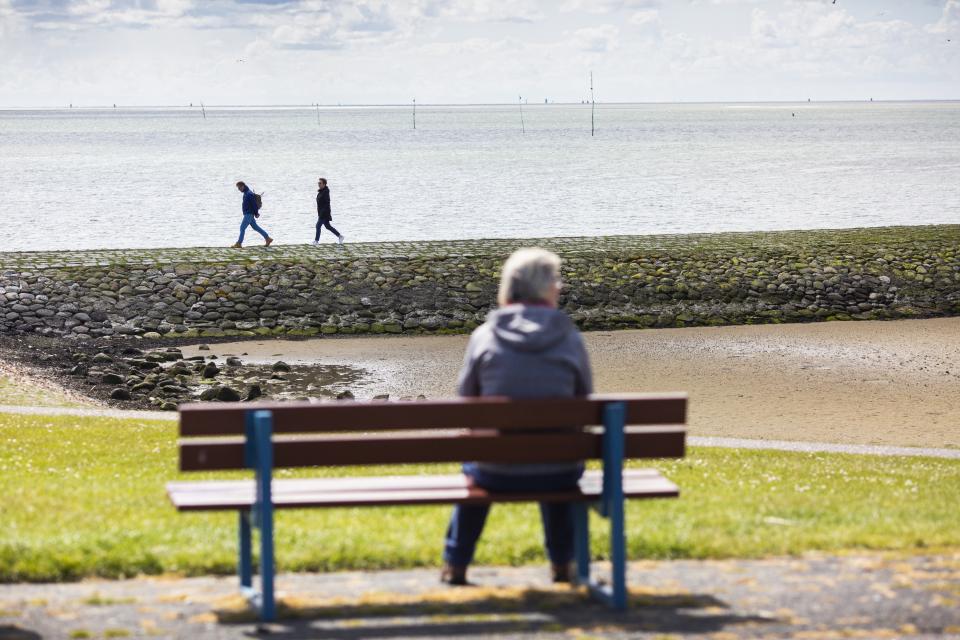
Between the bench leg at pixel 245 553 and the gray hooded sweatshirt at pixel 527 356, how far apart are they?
3.42 feet

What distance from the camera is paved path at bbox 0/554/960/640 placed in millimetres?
5074

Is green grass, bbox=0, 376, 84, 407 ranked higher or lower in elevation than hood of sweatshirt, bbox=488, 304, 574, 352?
lower

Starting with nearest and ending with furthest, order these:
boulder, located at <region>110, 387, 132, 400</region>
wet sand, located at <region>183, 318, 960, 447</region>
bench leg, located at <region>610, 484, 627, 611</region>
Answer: bench leg, located at <region>610, 484, 627, 611</region> < wet sand, located at <region>183, 318, 960, 447</region> < boulder, located at <region>110, 387, 132, 400</region>

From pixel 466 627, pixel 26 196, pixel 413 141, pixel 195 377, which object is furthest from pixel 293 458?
pixel 413 141

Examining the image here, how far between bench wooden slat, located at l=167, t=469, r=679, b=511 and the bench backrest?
0.57ft

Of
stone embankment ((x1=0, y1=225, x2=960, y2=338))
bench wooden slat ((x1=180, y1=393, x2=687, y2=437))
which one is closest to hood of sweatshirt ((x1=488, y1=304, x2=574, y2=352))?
bench wooden slat ((x1=180, y1=393, x2=687, y2=437))

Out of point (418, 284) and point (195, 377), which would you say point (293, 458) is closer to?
point (195, 377)

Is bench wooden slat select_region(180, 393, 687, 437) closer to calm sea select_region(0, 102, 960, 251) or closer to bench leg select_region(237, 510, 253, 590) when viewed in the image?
bench leg select_region(237, 510, 253, 590)

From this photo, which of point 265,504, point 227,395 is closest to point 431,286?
point 227,395

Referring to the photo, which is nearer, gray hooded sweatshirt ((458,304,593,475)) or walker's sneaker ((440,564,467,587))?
gray hooded sweatshirt ((458,304,593,475))

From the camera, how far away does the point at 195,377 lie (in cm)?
2183

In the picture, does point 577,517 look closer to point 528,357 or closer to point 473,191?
point 528,357

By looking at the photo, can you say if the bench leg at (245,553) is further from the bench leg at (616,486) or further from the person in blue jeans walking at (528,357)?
the bench leg at (616,486)

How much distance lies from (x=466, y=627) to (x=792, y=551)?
6.56 feet
